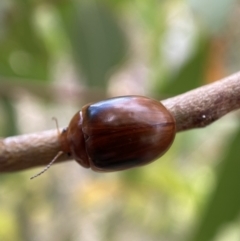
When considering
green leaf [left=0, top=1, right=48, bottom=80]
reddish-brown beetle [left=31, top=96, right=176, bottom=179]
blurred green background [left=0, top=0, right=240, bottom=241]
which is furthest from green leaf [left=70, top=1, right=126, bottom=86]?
reddish-brown beetle [left=31, top=96, right=176, bottom=179]

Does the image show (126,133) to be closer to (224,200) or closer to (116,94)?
(224,200)

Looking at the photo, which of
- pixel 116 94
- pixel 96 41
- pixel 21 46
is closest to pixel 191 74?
pixel 116 94

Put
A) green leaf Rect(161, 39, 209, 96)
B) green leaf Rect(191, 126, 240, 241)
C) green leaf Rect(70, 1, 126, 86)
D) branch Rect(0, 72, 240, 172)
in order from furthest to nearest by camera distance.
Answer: green leaf Rect(70, 1, 126, 86) < green leaf Rect(161, 39, 209, 96) < green leaf Rect(191, 126, 240, 241) < branch Rect(0, 72, 240, 172)

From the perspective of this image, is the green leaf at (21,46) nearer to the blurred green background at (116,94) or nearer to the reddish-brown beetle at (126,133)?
the blurred green background at (116,94)

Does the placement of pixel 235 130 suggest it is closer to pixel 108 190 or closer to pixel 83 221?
pixel 108 190

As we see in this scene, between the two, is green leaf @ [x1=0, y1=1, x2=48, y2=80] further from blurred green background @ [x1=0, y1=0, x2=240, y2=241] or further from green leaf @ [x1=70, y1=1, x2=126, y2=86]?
green leaf @ [x1=70, y1=1, x2=126, y2=86]

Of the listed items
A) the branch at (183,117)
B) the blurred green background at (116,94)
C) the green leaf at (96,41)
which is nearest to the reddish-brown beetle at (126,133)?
the branch at (183,117)
